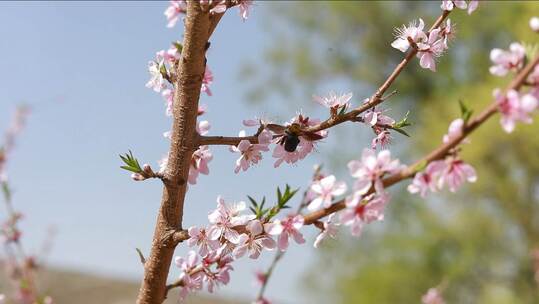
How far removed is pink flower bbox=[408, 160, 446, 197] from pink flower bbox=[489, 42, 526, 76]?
14 centimetres

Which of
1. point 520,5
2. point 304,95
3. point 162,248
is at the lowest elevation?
point 162,248

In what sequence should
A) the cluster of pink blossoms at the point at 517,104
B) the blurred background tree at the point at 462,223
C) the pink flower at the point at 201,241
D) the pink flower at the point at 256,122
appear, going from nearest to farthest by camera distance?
1. the cluster of pink blossoms at the point at 517,104
2. the pink flower at the point at 201,241
3. the pink flower at the point at 256,122
4. the blurred background tree at the point at 462,223

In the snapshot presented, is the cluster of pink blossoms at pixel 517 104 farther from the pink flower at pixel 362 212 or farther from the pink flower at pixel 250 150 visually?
the pink flower at pixel 250 150

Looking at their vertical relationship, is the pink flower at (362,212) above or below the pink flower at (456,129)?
below

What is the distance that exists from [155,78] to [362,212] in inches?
20.0

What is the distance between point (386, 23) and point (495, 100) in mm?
10169

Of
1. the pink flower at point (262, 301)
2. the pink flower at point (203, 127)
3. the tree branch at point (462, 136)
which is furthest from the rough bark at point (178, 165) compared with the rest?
the pink flower at point (262, 301)

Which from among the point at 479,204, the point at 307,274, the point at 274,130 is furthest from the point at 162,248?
the point at 479,204

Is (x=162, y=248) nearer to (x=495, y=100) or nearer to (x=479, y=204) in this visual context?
(x=495, y=100)

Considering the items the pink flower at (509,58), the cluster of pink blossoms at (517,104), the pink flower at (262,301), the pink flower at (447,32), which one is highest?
the pink flower at (447,32)

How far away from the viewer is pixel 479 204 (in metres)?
9.06

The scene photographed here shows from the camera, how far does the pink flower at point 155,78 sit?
3.42 feet

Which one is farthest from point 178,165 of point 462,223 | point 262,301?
point 462,223

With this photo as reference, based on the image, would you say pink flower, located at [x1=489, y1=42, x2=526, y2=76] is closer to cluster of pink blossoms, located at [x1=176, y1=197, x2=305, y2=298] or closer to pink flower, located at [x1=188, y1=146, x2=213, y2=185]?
cluster of pink blossoms, located at [x1=176, y1=197, x2=305, y2=298]
